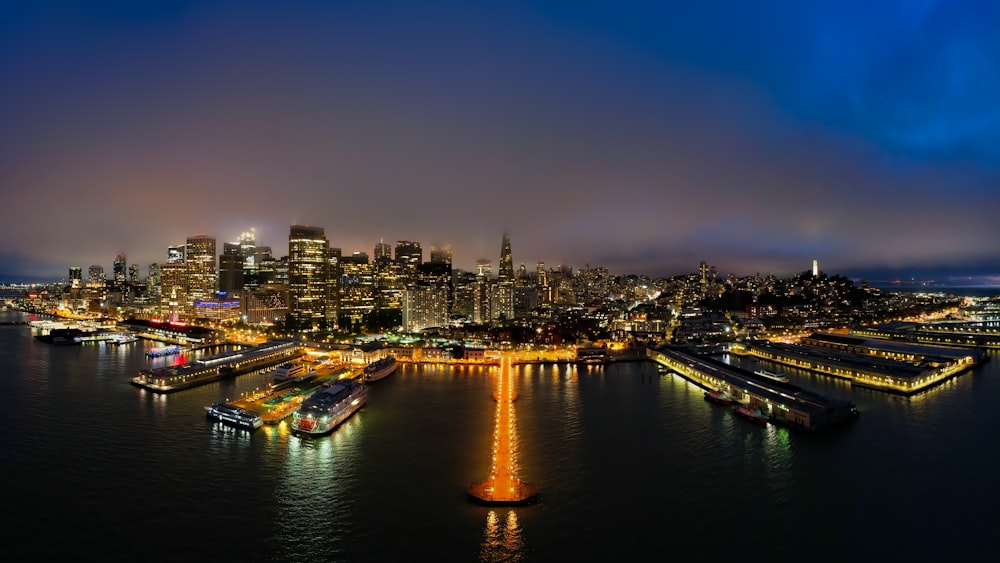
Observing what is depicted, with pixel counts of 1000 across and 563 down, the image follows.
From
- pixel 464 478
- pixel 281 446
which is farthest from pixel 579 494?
pixel 281 446

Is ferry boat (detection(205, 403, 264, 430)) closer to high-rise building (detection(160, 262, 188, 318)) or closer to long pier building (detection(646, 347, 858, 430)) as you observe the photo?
long pier building (detection(646, 347, 858, 430))

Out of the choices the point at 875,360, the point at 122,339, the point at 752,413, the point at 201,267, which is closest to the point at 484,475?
the point at 752,413

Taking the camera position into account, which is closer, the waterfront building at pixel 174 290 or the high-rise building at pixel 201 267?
the waterfront building at pixel 174 290

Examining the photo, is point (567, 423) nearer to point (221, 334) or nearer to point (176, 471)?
point (176, 471)

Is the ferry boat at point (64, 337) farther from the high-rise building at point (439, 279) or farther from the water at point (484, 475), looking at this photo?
the high-rise building at point (439, 279)

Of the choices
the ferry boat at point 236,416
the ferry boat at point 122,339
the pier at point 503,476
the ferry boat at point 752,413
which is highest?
the ferry boat at point 122,339

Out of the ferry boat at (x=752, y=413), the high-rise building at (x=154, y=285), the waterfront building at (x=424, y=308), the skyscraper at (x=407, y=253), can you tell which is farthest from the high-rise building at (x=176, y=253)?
the ferry boat at (x=752, y=413)
